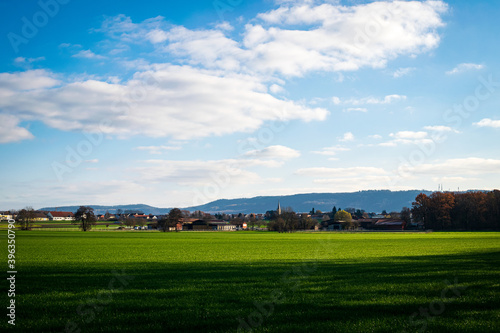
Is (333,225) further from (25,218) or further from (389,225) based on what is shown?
(25,218)

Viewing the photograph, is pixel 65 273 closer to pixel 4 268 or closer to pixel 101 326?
pixel 4 268

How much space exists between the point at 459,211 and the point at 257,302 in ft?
535

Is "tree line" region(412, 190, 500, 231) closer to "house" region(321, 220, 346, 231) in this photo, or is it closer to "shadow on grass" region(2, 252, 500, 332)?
"house" region(321, 220, 346, 231)

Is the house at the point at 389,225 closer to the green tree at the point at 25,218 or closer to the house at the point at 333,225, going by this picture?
the house at the point at 333,225

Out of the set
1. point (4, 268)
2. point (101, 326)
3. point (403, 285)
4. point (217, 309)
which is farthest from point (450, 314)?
point (4, 268)

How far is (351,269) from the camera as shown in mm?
24281

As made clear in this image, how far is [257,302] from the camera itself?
1400 cm

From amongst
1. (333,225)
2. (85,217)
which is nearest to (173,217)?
(85,217)

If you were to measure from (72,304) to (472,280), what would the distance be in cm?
1885

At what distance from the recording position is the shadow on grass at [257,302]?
1091cm

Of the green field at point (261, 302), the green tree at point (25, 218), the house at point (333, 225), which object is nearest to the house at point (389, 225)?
the house at point (333, 225)

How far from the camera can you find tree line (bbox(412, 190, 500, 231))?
469 feet

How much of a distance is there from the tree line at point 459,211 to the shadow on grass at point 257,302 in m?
145

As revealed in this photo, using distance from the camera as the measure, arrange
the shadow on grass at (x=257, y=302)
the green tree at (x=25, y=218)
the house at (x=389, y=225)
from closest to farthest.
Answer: the shadow on grass at (x=257, y=302) < the green tree at (x=25, y=218) < the house at (x=389, y=225)
